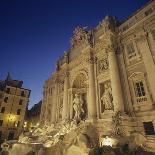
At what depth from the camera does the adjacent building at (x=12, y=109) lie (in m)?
35.5

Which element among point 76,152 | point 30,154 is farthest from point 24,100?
point 76,152

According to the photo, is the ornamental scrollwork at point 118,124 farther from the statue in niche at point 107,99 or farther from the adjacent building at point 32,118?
the adjacent building at point 32,118

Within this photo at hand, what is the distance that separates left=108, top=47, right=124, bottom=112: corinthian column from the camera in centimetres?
1504

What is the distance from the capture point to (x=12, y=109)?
3778 centimetres

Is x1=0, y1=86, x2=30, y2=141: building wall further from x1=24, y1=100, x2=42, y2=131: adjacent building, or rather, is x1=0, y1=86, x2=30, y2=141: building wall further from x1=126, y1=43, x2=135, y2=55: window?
x1=126, y1=43, x2=135, y2=55: window

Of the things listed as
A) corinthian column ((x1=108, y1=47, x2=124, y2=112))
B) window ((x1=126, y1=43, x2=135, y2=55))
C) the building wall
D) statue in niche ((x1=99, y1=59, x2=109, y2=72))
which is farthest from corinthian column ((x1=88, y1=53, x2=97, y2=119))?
the building wall

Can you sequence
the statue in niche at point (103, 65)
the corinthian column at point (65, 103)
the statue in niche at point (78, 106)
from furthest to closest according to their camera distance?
the corinthian column at point (65, 103) → the statue in niche at point (78, 106) → the statue in niche at point (103, 65)

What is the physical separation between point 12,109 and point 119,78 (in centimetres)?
3044

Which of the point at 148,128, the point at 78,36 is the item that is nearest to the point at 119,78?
the point at 148,128

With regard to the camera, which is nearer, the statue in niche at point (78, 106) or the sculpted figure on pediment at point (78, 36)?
the statue in niche at point (78, 106)

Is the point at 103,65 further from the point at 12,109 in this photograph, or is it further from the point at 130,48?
the point at 12,109

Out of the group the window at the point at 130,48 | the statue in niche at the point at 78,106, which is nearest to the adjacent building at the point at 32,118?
the statue in niche at the point at 78,106

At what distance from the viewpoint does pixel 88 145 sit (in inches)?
521

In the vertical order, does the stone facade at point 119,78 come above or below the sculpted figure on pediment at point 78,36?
below
